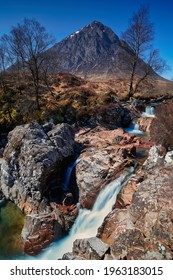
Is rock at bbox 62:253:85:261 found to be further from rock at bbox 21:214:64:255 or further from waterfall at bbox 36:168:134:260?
rock at bbox 21:214:64:255

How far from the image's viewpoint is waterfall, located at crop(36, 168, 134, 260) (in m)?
13.8

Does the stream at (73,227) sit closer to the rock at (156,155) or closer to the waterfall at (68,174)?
the rock at (156,155)

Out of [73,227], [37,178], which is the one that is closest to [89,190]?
[73,227]

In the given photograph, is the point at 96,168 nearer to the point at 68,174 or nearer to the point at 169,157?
the point at 68,174

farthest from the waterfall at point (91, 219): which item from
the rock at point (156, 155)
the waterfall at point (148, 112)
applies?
the waterfall at point (148, 112)

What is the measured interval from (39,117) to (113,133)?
10394 millimetres

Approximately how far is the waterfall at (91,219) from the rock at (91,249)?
283 cm

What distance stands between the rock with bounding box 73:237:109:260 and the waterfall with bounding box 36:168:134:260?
2828 millimetres

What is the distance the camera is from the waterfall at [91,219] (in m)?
13.8

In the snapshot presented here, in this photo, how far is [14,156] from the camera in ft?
63.6

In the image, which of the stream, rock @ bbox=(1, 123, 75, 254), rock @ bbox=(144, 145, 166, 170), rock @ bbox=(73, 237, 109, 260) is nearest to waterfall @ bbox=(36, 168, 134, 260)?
the stream

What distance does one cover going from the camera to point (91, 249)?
10.5 meters

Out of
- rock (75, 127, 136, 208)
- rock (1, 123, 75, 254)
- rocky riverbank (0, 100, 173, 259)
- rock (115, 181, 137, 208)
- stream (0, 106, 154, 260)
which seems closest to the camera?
rocky riverbank (0, 100, 173, 259)
